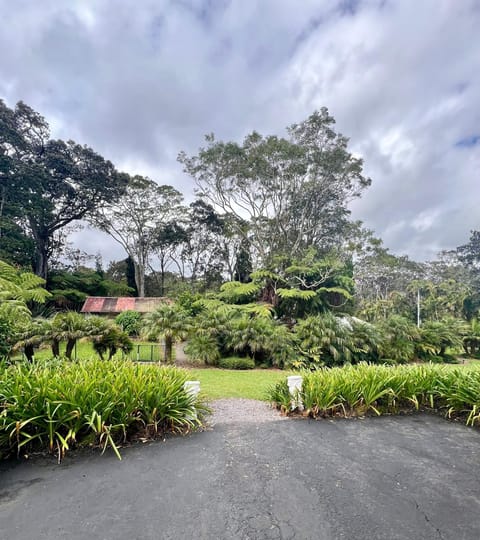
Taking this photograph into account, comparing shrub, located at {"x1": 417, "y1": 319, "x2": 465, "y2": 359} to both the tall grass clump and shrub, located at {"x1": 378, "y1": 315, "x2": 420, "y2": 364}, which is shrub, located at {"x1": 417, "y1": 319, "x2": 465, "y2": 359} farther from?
the tall grass clump

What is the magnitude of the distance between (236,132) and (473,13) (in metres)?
13.0

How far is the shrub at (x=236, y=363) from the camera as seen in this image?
9.99m

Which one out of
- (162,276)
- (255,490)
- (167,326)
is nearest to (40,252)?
(162,276)

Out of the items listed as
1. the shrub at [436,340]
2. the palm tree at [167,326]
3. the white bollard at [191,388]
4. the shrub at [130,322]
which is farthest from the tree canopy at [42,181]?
the shrub at [436,340]

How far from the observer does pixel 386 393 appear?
4.64 metres

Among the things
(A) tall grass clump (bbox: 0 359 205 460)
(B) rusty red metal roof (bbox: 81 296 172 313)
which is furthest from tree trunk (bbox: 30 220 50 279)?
(A) tall grass clump (bbox: 0 359 205 460)

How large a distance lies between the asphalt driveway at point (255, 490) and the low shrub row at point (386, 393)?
761 mm

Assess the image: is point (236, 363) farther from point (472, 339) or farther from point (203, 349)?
point (472, 339)

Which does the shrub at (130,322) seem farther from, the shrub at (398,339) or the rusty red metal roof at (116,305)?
the shrub at (398,339)

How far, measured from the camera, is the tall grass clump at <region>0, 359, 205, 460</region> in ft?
9.93

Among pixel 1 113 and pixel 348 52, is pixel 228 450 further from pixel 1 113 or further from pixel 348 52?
pixel 1 113

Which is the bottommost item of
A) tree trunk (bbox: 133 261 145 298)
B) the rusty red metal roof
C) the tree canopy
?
the rusty red metal roof

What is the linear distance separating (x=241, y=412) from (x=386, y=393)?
2.35m

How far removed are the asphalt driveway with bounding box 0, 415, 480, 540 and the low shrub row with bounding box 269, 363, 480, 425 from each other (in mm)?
761
